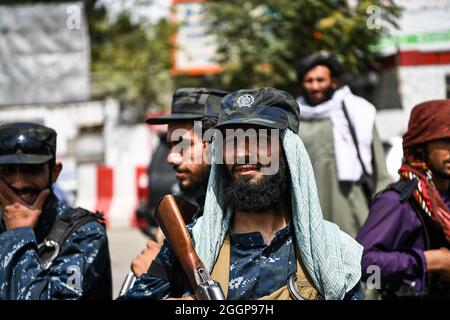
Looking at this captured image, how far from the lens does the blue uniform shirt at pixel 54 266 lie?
3008 millimetres

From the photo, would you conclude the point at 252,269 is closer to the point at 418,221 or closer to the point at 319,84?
the point at 418,221

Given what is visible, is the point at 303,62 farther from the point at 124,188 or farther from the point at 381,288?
the point at 124,188

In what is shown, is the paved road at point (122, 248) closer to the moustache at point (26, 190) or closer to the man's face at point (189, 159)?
the man's face at point (189, 159)

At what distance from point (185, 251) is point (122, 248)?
29.3ft

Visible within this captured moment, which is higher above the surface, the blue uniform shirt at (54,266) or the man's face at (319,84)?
the man's face at (319,84)

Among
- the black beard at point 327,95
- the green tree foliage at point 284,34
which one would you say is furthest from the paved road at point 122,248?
the black beard at point 327,95

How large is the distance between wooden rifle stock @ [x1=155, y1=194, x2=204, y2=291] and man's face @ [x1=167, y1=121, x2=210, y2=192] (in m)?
0.92

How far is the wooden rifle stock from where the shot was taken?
8.06 ft

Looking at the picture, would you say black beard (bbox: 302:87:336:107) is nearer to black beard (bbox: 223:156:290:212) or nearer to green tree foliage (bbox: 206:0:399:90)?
black beard (bbox: 223:156:290:212)

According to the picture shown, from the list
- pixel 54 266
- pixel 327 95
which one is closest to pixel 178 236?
pixel 54 266

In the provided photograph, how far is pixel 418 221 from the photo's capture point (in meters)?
3.33

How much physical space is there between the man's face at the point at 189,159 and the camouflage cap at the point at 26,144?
1.86 feet

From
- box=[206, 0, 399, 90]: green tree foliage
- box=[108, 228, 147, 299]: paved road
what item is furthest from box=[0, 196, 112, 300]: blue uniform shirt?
box=[206, 0, 399, 90]: green tree foliage
